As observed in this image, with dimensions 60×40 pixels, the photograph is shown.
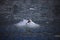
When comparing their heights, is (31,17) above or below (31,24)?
above

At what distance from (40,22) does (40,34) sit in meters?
0.20

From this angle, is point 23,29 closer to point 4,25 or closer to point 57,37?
point 4,25

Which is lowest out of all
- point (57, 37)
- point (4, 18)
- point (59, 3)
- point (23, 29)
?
point (57, 37)

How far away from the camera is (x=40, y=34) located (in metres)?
1.97

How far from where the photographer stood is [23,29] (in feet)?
6.53

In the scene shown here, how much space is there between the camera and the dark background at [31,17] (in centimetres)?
197

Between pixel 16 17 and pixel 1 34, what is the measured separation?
0.39 m

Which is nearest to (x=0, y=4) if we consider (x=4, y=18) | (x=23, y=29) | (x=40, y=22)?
(x=4, y=18)

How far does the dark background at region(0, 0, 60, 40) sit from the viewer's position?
77.4 inches

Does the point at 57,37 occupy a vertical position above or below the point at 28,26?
below

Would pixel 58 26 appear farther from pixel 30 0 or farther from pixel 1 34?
pixel 1 34

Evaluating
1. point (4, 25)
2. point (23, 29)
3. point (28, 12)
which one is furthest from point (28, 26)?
point (4, 25)

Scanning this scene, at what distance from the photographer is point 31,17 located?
6.51ft

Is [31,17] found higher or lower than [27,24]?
higher
